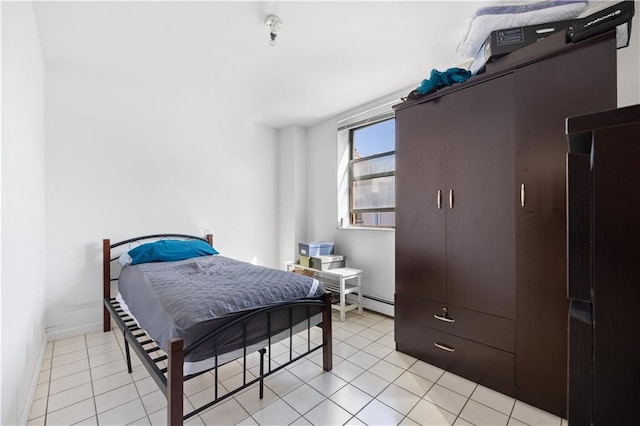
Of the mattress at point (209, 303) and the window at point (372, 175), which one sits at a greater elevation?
the window at point (372, 175)

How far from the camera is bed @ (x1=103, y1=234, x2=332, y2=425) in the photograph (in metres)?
1.44

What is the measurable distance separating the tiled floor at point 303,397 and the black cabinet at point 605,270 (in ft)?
5.02

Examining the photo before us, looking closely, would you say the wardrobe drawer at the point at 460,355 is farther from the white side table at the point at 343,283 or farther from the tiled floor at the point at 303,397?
the white side table at the point at 343,283

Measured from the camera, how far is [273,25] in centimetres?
202

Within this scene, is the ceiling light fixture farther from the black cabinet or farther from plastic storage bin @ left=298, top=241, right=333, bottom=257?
plastic storage bin @ left=298, top=241, right=333, bottom=257

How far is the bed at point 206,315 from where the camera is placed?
144 cm

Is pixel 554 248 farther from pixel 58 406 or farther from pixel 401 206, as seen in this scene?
pixel 58 406

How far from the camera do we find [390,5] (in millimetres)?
1877

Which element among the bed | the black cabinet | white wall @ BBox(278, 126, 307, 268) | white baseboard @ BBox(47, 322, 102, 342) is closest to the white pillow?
the bed

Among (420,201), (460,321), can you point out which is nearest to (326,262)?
(420,201)

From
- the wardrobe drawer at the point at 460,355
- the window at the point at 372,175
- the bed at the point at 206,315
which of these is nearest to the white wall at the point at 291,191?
the window at the point at 372,175

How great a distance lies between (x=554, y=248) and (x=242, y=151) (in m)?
3.52

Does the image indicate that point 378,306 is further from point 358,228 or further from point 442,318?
point 442,318

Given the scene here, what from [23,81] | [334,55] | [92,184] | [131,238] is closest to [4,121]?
[23,81]
